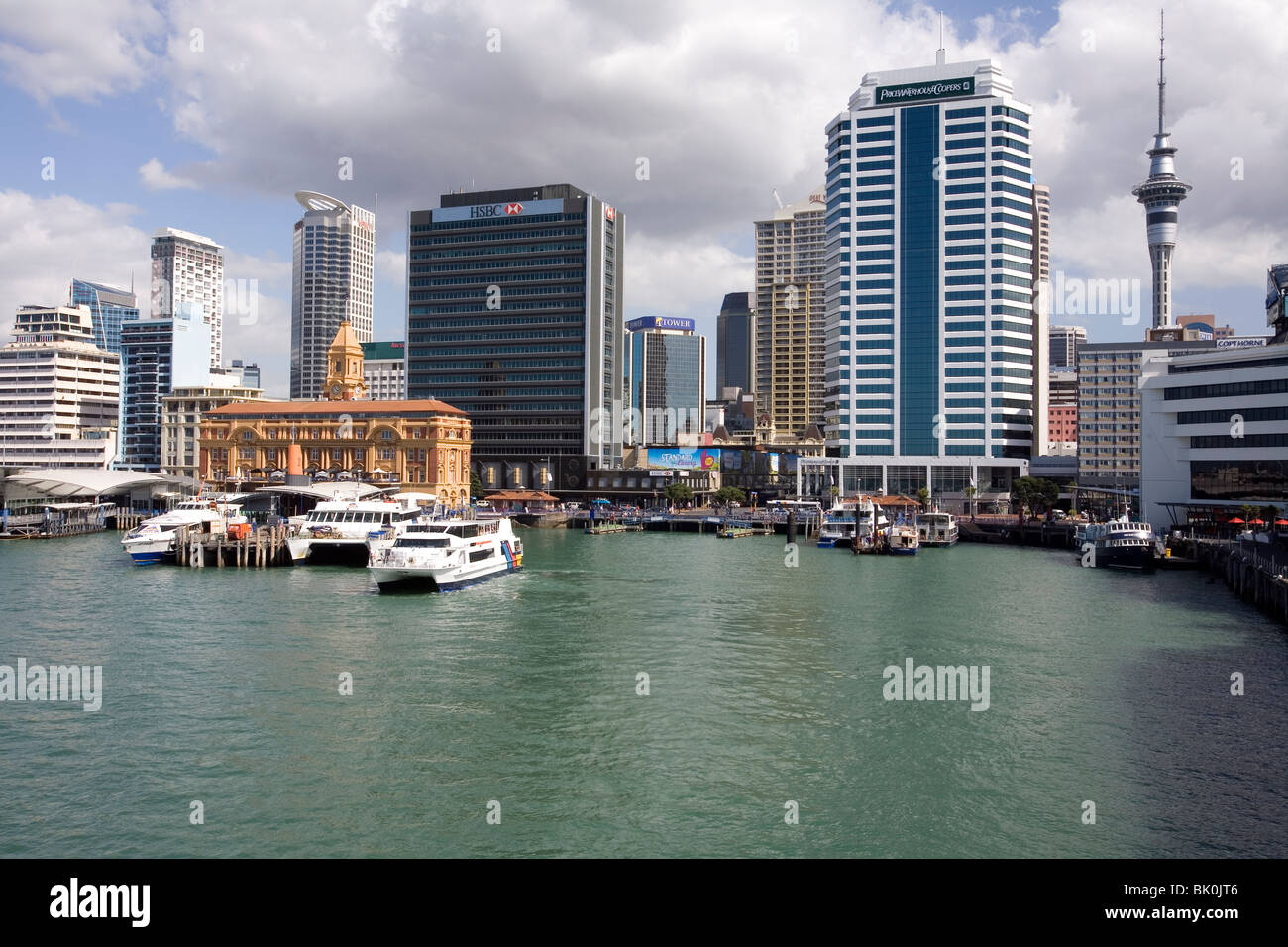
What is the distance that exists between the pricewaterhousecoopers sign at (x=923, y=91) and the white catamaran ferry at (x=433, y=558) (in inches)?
4787

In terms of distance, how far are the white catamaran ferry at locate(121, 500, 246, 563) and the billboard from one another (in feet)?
306

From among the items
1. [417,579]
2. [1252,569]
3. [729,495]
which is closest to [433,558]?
[417,579]

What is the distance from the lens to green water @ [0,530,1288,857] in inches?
866

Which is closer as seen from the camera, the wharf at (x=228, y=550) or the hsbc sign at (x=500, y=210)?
the wharf at (x=228, y=550)

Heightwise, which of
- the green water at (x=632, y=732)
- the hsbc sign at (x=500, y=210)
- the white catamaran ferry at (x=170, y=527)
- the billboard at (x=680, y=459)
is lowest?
the green water at (x=632, y=732)

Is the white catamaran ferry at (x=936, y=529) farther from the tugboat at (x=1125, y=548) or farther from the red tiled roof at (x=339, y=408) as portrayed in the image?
the red tiled roof at (x=339, y=408)

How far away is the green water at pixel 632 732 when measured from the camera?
2198cm

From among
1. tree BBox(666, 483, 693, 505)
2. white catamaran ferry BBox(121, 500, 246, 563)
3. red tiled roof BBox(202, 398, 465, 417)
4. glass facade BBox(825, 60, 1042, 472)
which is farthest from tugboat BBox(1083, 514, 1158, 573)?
red tiled roof BBox(202, 398, 465, 417)

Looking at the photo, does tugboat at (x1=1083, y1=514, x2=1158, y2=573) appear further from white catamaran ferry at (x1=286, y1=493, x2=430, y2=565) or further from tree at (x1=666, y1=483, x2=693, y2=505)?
tree at (x1=666, y1=483, x2=693, y2=505)

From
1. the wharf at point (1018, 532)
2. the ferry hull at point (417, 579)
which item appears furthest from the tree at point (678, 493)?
the ferry hull at point (417, 579)

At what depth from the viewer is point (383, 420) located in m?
141
